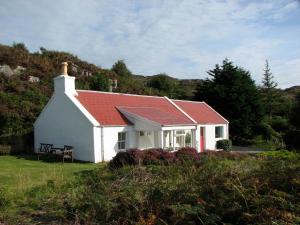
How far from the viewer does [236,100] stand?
45906 millimetres

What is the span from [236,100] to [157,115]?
18281mm

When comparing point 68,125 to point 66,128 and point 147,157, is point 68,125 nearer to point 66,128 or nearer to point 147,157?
point 66,128

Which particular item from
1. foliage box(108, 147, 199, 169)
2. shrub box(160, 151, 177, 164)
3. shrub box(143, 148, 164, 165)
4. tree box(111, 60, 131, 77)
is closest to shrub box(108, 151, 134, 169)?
foliage box(108, 147, 199, 169)

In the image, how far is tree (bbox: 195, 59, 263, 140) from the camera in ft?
150

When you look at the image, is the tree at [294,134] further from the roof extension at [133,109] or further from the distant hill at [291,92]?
the distant hill at [291,92]

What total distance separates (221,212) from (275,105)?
5783 cm

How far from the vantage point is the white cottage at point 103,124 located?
25.6m

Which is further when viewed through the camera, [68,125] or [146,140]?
[146,140]

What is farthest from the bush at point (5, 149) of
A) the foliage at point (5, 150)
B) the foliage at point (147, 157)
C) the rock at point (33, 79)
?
the rock at point (33, 79)

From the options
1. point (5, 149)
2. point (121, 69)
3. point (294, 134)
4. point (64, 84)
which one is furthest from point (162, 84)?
point (5, 149)

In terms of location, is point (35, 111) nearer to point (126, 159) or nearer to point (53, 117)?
point (53, 117)

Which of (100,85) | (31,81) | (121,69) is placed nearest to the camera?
(31,81)

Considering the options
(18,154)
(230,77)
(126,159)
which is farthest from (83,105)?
(230,77)

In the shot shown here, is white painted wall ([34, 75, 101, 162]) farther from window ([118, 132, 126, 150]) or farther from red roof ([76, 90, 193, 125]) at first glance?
window ([118, 132, 126, 150])
